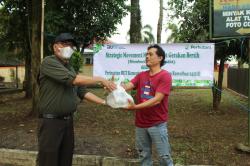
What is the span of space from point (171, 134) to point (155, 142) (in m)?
3.43

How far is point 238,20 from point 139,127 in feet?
9.48

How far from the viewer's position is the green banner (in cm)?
698

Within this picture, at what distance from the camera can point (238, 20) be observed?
278 inches

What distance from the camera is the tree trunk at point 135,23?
13.6m

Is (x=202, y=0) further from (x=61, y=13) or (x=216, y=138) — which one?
(x=61, y=13)

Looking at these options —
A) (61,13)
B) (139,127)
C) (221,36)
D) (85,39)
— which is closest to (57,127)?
(139,127)

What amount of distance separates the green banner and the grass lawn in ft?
6.46

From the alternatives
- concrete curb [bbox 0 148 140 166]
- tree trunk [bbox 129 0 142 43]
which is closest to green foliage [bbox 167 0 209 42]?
tree trunk [bbox 129 0 142 43]

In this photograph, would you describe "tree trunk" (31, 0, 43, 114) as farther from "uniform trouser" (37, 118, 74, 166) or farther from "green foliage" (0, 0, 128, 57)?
"uniform trouser" (37, 118, 74, 166)

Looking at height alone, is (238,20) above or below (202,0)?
below

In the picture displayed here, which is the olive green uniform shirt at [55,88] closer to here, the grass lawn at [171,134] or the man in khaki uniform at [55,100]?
the man in khaki uniform at [55,100]

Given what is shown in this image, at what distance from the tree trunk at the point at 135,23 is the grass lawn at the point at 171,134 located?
276 centimetres

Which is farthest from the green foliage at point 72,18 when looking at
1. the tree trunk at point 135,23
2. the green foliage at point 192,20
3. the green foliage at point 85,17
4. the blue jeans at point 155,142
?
the blue jeans at point 155,142

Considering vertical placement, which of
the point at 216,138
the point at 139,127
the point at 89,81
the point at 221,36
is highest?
the point at 221,36
